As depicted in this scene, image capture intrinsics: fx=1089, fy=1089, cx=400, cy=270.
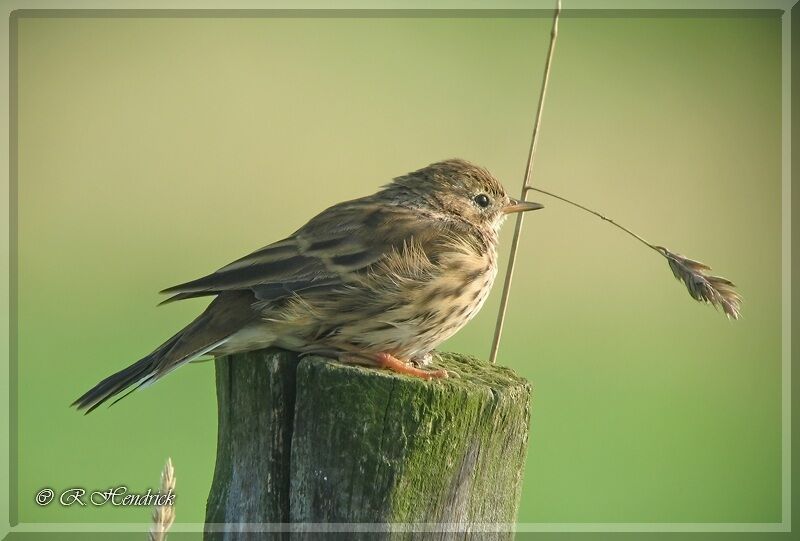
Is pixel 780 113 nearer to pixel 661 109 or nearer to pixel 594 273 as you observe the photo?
pixel 661 109

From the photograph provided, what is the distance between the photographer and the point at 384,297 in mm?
5359

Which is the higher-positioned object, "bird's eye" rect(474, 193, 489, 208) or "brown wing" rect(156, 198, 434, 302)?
"bird's eye" rect(474, 193, 489, 208)

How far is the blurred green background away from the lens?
905 cm

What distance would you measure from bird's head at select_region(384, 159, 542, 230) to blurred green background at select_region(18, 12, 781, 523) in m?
2.80

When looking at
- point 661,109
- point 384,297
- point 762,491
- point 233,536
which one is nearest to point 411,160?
point 661,109

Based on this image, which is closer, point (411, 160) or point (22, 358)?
point (22, 358)

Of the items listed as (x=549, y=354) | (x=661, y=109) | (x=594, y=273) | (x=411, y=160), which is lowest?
(x=549, y=354)

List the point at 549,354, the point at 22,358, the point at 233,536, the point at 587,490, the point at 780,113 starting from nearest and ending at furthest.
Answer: the point at 233,536, the point at 587,490, the point at 22,358, the point at 549,354, the point at 780,113

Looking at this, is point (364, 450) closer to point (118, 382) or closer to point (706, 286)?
point (118, 382)

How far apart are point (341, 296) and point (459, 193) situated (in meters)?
1.55

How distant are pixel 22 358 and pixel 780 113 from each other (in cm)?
815

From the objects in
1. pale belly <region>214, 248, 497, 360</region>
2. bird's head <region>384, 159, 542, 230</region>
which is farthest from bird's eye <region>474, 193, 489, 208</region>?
pale belly <region>214, 248, 497, 360</region>

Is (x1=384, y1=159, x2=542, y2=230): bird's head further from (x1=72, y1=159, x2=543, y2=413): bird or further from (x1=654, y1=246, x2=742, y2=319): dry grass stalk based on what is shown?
(x1=654, y1=246, x2=742, y2=319): dry grass stalk

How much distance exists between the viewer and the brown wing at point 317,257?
5242 millimetres
